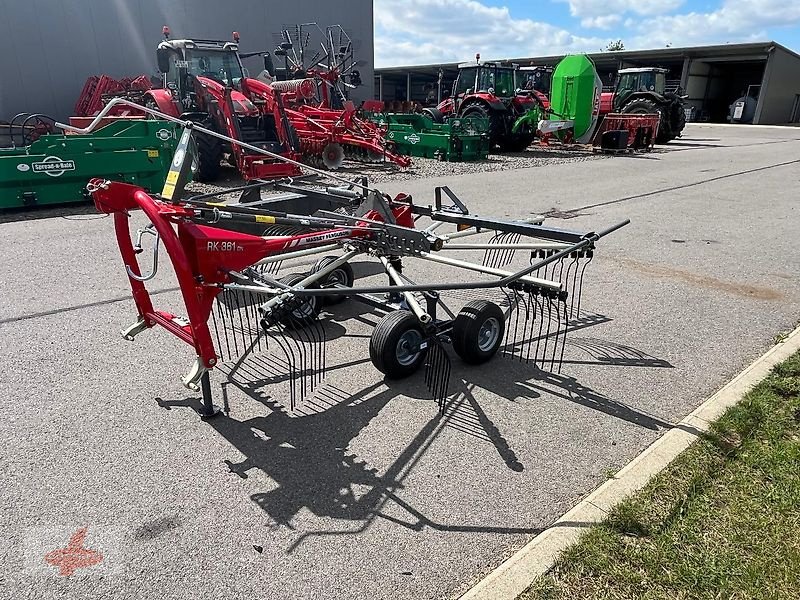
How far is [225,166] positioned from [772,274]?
39.2ft

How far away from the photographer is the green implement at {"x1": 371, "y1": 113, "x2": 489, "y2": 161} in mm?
16812

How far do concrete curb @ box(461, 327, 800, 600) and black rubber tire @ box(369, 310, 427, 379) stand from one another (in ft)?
5.01

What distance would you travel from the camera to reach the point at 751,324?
16.8 ft

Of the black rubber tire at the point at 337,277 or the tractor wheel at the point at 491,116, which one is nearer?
the black rubber tire at the point at 337,277

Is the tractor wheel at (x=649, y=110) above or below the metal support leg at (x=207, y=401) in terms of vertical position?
above

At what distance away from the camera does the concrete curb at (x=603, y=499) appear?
2350mm

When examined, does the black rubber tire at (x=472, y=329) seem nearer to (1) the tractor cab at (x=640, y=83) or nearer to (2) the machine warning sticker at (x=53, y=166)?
(2) the machine warning sticker at (x=53, y=166)

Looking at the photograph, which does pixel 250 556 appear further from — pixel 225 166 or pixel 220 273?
pixel 225 166

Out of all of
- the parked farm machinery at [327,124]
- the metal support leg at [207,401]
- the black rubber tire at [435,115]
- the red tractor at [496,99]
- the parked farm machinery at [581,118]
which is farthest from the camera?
the black rubber tire at [435,115]

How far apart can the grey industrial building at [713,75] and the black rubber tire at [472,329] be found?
3763cm

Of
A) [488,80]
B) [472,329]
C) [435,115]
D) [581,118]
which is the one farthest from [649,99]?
[472,329]

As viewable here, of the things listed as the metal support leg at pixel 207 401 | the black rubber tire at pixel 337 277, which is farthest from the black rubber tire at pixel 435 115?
the metal support leg at pixel 207 401

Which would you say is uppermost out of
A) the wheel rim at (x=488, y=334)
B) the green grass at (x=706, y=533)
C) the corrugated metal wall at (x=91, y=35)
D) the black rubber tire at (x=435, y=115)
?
the corrugated metal wall at (x=91, y=35)

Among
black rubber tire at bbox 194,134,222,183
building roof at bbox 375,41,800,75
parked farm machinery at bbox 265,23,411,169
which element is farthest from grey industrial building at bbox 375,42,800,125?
black rubber tire at bbox 194,134,222,183
